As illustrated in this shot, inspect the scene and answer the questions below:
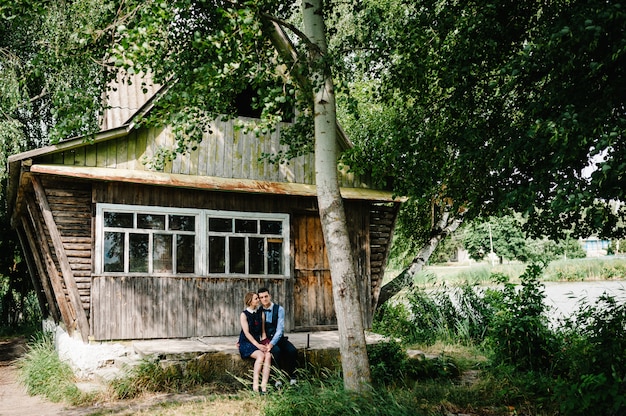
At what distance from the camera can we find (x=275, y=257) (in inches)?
469

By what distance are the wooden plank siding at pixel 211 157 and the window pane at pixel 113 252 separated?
1.25 meters

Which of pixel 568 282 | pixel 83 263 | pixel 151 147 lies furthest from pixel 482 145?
pixel 568 282

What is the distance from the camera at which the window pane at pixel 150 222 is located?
10609mm

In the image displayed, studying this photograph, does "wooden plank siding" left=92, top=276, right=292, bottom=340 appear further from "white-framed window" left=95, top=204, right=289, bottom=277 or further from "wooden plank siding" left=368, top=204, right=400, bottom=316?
"wooden plank siding" left=368, top=204, right=400, bottom=316

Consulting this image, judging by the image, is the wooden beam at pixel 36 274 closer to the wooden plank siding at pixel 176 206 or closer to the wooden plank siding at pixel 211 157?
the wooden plank siding at pixel 176 206

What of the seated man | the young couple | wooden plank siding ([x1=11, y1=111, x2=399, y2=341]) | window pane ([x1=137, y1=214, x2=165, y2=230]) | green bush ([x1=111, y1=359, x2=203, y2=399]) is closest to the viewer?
green bush ([x1=111, y1=359, x2=203, y2=399])

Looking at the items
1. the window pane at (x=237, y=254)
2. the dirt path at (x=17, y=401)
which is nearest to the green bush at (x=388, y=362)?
the window pane at (x=237, y=254)

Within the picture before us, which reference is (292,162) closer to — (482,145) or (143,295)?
(143,295)

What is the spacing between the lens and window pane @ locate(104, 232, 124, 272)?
10.2m

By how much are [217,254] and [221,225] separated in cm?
58

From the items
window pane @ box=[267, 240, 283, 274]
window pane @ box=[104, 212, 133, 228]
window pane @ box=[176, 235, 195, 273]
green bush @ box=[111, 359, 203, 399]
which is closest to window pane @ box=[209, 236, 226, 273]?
window pane @ box=[176, 235, 195, 273]

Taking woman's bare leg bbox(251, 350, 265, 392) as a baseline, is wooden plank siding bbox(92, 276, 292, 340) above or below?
above

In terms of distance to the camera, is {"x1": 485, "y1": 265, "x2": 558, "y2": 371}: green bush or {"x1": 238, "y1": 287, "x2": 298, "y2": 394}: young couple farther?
{"x1": 238, "y1": 287, "x2": 298, "y2": 394}: young couple

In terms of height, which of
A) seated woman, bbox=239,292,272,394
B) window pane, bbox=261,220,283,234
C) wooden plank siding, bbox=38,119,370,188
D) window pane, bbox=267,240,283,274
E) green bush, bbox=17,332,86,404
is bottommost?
green bush, bbox=17,332,86,404
